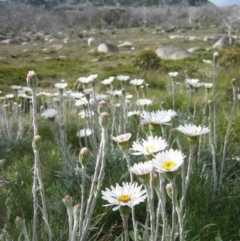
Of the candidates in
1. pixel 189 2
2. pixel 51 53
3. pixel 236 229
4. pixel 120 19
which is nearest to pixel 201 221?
pixel 236 229

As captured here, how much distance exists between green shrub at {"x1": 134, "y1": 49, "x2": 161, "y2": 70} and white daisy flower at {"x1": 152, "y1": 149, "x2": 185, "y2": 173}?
1726 centimetres

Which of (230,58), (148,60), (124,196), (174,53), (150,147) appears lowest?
(174,53)

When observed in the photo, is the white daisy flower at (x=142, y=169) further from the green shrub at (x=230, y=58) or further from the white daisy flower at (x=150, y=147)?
the green shrub at (x=230, y=58)

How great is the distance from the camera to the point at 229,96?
24.9 feet

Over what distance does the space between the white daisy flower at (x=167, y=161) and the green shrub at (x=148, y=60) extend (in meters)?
17.3

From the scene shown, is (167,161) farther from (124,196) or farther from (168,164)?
(124,196)

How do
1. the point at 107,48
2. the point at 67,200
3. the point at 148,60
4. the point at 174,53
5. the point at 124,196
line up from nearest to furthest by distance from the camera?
the point at 67,200
the point at 124,196
the point at 148,60
the point at 174,53
the point at 107,48

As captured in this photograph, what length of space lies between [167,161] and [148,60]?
18515 millimetres

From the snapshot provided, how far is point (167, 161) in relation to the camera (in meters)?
1.53

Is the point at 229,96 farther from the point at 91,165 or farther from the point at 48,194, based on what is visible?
the point at 48,194

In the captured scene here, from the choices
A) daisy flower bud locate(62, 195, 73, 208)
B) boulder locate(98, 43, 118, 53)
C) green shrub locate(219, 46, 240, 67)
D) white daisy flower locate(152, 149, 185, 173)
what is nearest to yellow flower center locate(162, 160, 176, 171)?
white daisy flower locate(152, 149, 185, 173)

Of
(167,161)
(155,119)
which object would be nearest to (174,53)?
(155,119)

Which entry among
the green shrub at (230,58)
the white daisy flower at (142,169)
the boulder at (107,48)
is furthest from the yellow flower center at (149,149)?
the boulder at (107,48)

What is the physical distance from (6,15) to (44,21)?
1716 centimetres
